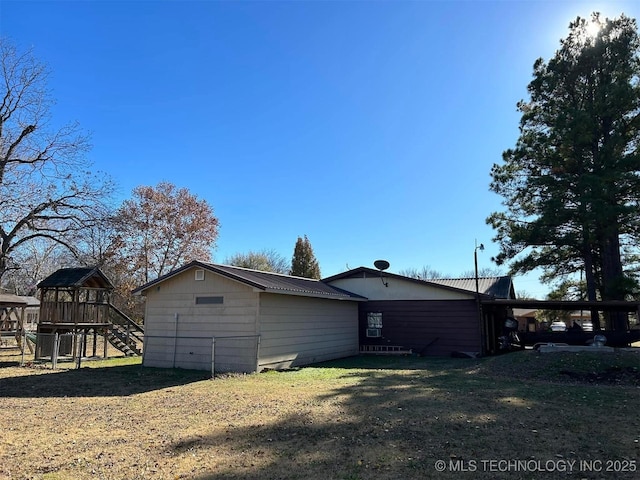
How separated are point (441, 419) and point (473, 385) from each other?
341 centimetres

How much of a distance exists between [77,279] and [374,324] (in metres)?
12.2

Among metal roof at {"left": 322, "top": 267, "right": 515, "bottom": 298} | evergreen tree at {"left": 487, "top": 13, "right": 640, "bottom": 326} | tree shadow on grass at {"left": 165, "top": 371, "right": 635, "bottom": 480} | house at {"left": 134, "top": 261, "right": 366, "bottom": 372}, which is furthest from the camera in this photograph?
metal roof at {"left": 322, "top": 267, "right": 515, "bottom": 298}

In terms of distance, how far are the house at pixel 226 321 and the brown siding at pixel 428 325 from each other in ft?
14.5

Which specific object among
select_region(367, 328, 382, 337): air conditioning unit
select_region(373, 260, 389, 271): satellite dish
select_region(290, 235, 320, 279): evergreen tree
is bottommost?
select_region(367, 328, 382, 337): air conditioning unit

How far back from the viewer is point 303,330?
567 inches

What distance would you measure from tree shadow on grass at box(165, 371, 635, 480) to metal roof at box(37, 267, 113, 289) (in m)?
12.7

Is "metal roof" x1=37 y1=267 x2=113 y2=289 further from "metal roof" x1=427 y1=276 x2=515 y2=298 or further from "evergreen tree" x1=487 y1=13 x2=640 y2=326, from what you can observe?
"evergreen tree" x1=487 y1=13 x2=640 y2=326

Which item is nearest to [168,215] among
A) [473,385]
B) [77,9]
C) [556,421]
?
[77,9]

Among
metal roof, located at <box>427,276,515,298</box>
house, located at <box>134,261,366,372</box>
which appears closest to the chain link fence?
house, located at <box>134,261,366,372</box>

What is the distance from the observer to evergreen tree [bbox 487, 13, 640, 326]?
1583 cm

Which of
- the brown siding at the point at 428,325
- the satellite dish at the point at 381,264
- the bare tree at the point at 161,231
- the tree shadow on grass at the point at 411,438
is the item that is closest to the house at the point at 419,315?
the brown siding at the point at 428,325

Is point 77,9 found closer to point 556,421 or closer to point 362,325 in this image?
point 556,421

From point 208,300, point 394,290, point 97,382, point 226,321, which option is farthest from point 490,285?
point 97,382

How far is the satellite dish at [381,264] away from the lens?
1901cm
